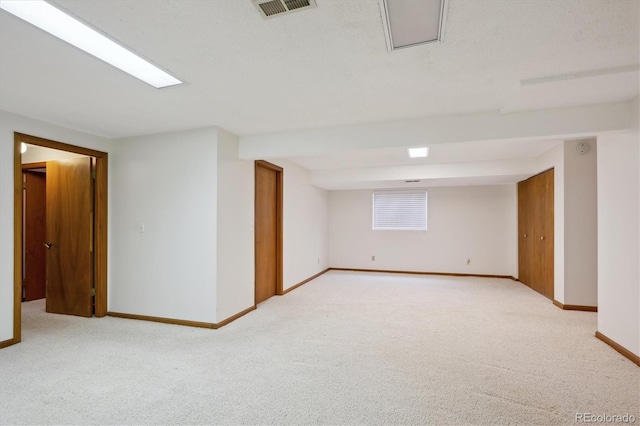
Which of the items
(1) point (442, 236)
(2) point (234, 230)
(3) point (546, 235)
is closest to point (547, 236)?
(3) point (546, 235)

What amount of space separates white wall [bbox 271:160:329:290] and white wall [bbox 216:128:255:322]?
3.26 ft

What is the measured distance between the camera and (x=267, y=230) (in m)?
4.84

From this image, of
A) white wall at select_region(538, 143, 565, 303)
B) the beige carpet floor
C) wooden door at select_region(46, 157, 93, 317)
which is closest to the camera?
the beige carpet floor

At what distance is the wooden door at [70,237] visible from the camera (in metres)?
3.95

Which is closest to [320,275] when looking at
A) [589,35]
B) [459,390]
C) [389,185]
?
[389,185]

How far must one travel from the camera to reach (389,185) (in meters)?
6.76

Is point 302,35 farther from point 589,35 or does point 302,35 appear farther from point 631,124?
point 631,124

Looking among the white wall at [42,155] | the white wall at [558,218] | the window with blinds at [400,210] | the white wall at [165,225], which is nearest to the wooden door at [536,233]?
the white wall at [558,218]

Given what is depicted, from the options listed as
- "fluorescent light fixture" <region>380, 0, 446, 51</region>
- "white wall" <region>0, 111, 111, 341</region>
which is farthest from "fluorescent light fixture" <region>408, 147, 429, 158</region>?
"white wall" <region>0, 111, 111, 341</region>

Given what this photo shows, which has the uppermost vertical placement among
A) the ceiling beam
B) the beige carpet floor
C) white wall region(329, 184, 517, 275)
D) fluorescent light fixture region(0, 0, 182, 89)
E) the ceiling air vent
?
fluorescent light fixture region(0, 0, 182, 89)

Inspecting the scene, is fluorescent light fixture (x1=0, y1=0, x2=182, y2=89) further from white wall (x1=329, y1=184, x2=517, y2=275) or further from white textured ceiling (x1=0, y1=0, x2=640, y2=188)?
white wall (x1=329, y1=184, x2=517, y2=275)

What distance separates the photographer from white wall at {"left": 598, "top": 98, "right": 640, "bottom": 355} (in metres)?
2.64

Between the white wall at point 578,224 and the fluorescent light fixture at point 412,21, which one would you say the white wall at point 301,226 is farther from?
the white wall at point 578,224

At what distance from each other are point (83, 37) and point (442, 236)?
22.3 feet
